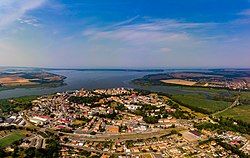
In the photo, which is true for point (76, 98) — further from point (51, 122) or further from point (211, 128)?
point (211, 128)

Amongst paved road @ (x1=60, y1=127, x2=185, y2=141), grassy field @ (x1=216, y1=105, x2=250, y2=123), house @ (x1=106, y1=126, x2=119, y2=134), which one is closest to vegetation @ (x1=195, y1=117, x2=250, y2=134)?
grassy field @ (x1=216, y1=105, x2=250, y2=123)

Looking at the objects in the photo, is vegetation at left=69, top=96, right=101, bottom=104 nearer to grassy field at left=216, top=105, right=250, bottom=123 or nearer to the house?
the house

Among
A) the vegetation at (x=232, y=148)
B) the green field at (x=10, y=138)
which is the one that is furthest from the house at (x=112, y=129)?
the vegetation at (x=232, y=148)

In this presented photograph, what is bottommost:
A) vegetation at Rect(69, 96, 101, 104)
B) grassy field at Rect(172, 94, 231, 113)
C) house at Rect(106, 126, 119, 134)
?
house at Rect(106, 126, 119, 134)

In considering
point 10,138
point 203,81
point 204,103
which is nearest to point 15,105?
point 10,138

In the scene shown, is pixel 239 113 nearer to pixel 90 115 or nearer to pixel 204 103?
pixel 204 103

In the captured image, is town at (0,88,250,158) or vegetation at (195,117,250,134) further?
vegetation at (195,117,250,134)
